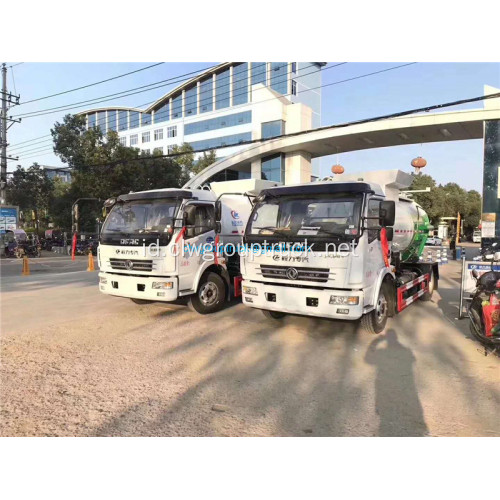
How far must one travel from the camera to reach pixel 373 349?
547 cm

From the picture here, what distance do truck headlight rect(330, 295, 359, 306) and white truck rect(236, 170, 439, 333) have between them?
0.5 inches

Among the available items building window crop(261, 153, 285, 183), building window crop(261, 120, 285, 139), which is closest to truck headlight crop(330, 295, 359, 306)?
building window crop(261, 153, 285, 183)

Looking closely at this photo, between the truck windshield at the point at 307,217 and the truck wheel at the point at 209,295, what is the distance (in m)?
1.67

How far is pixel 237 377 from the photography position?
174 inches

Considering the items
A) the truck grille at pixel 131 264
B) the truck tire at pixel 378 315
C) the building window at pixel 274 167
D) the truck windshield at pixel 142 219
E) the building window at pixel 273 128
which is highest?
the building window at pixel 273 128

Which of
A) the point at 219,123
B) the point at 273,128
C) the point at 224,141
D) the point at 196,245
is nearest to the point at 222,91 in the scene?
the point at 219,123

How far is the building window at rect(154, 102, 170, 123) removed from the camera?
249ft

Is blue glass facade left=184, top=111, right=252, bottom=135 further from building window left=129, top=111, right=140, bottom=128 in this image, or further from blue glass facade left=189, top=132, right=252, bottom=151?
building window left=129, top=111, right=140, bottom=128

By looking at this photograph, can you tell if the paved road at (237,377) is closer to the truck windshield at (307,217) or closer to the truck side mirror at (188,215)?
the truck windshield at (307,217)

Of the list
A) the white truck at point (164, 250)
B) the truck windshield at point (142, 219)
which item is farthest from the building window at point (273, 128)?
the truck windshield at point (142, 219)

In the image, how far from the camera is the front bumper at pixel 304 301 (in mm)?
5215

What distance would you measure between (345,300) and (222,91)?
6423 cm

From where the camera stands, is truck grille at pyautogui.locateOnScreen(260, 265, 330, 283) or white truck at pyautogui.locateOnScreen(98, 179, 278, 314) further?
white truck at pyautogui.locateOnScreen(98, 179, 278, 314)

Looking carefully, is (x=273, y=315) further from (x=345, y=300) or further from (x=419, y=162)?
(x=419, y=162)
